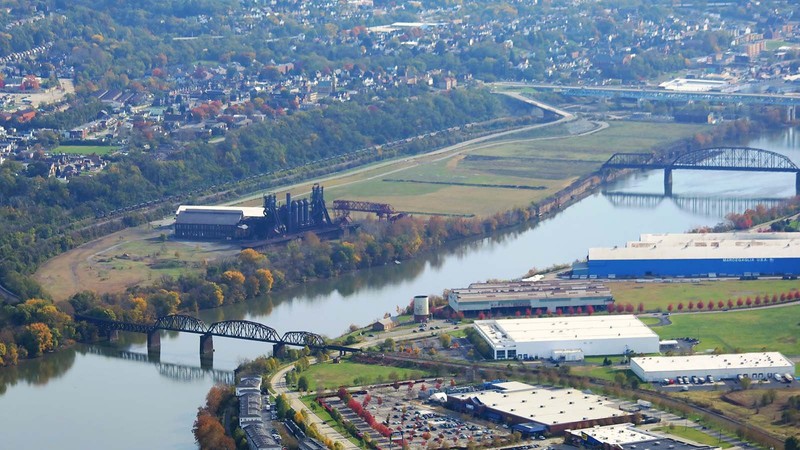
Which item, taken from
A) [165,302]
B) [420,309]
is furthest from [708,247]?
[165,302]

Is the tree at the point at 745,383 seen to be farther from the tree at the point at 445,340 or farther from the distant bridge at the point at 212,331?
the distant bridge at the point at 212,331

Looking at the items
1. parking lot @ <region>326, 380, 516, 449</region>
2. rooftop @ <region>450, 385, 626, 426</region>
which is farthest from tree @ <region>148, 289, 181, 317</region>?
rooftop @ <region>450, 385, 626, 426</region>

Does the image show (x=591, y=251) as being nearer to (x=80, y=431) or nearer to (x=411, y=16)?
(x=80, y=431)

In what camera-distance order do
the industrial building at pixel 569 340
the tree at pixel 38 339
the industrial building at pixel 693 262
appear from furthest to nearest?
the industrial building at pixel 693 262 → the tree at pixel 38 339 → the industrial building at pixel 569 340

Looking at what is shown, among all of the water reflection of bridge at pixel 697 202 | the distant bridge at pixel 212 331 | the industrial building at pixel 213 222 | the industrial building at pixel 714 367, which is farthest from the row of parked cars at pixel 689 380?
the water reflection of bridge at pixel 697 202

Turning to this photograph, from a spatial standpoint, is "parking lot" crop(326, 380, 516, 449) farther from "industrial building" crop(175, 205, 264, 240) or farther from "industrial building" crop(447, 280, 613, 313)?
"industrial building" crop(175, 205, 264, 240)

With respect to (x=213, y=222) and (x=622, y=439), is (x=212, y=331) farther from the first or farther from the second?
(x=622, y=439)

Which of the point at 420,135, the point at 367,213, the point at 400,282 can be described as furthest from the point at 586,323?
the point at 420,135
